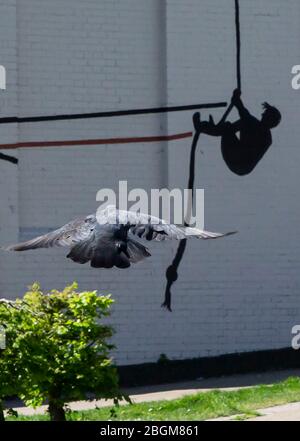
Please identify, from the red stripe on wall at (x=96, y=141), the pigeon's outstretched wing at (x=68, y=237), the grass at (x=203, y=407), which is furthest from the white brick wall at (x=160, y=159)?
the pigeon's outstretched wing at (x=68, y=237)

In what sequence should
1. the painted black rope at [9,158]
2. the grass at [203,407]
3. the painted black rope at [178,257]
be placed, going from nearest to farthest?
the grass at [203,407] < the painted black rope at [9,158] < the painted black rope at [178,257]

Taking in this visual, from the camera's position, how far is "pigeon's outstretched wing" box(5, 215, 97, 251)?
750cm

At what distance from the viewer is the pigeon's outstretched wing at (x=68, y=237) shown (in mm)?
7496

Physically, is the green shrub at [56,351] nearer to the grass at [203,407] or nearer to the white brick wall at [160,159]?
the grass at [203,407]

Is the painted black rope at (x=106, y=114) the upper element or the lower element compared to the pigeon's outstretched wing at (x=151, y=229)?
upper

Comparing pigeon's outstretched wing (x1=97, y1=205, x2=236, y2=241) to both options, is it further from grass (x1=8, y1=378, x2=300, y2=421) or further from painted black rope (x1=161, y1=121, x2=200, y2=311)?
painted black rope (x1=161, y1=121, x2=200, y2=311)

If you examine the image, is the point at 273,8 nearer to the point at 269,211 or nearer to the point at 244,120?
the point at 244,120

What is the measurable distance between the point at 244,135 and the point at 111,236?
15.6ft

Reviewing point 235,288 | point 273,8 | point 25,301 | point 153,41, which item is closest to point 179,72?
point 153,41

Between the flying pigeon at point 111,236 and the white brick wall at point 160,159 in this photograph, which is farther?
the white brick wall at point 160,159

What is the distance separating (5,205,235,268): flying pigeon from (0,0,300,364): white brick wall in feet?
11.3

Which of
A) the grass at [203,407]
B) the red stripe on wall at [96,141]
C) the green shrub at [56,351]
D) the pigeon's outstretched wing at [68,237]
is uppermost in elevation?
the red stripe on wall at [96,141]

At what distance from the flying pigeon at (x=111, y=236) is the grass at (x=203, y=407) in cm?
154

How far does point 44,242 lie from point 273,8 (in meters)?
5.37
